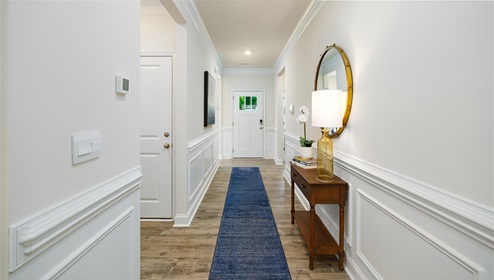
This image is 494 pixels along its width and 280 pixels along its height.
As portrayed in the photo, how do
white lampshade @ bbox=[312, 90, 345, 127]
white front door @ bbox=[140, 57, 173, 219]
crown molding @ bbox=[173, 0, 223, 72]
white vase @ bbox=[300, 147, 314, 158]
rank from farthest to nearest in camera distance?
white front door @ bbox=[140, 57, 173, 219], white vase @ bbox=[300, 147, 314, 158], crown molding @ bbox=[173, 0, 223, 72], white lampshade @ bbox=[312, 90, 345, 127]

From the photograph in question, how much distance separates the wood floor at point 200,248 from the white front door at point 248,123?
368cm

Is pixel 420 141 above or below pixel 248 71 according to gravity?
below

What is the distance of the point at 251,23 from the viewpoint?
3.64 metres

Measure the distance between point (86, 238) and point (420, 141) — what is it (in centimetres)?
149

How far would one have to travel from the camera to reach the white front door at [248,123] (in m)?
7.22

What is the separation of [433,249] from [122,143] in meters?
1.51

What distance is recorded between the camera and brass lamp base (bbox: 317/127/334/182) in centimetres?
203

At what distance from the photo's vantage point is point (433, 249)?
1.11 m

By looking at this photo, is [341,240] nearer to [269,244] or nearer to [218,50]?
[269,244]

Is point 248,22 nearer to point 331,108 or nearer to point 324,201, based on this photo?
point 331,108

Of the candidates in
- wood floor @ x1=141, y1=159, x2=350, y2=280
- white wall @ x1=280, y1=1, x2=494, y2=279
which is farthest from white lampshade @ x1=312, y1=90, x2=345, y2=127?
wood floor @ x1=141, y1=159, x2=350, y2=280

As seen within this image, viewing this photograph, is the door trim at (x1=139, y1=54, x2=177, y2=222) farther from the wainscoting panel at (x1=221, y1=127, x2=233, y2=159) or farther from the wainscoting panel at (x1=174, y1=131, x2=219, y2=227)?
the wainscoting panel at (x1=221, y1=127, x2=233, y2=159)

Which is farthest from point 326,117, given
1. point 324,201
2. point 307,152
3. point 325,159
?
point 307,152

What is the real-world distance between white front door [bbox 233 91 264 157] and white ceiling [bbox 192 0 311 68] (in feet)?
6.02
